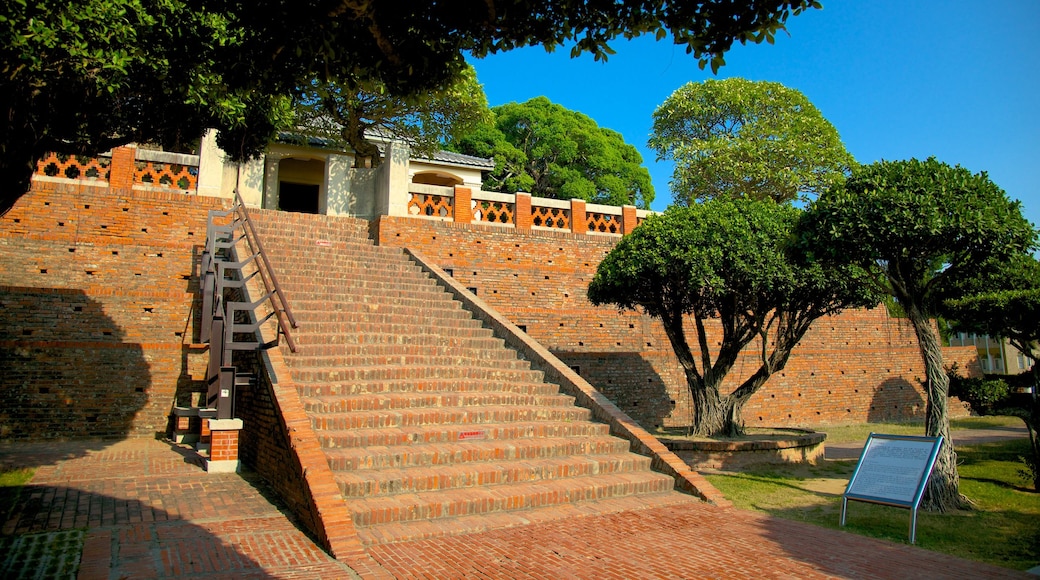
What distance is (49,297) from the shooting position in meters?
10.6

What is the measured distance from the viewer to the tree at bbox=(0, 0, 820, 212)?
13.7ft

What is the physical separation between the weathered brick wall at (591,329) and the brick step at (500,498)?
24.2 ft

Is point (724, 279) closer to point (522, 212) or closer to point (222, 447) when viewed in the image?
point (522, 212)

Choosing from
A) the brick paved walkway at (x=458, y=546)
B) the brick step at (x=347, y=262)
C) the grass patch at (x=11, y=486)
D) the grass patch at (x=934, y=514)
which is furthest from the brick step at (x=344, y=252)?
the grass patch at (x=934, y=514)

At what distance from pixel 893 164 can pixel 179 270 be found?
11.6m

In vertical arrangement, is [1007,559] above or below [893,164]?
below

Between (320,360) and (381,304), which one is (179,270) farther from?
(320,360)

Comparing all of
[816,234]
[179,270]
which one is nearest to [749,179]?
[816,234]

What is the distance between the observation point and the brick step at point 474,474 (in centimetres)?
597

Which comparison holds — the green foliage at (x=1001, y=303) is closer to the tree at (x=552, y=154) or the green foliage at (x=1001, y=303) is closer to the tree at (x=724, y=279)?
the tree at (x=724, y=279)

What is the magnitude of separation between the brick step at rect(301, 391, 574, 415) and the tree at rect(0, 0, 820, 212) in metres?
3.39

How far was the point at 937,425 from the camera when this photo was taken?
800cm

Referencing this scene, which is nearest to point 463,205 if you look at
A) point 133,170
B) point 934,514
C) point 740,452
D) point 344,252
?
point 344,252

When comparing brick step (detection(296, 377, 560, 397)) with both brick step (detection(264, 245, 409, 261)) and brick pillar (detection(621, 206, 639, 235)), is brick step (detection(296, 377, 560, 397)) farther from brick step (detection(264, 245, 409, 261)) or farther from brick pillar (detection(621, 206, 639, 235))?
brick pillar (detection(621, 206, 639, 235))
